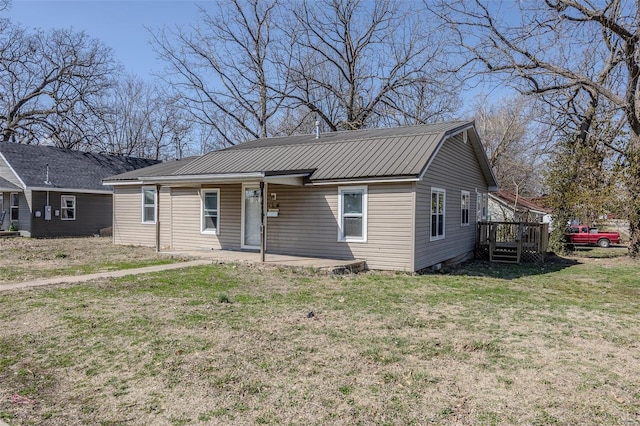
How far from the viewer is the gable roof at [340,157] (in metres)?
11.4

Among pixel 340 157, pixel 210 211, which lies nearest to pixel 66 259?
pixel 210 211

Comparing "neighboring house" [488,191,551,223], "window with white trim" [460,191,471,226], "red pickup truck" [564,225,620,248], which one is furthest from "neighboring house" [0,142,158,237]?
"red pickup truck" [564,225,620,248]

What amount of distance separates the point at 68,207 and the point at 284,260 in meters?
15.1

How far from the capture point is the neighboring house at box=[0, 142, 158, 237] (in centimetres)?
2042

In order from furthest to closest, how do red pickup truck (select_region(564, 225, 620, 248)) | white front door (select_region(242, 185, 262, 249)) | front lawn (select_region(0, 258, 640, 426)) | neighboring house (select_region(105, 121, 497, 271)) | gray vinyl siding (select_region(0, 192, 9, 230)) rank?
red pickup truck (select_region(564, 225, 620, 248)) < gray vinyl siding (select_region(0, 192, 9, 230)) < white front door (select_region(242, 185, 262, 249)) < neighboring house (select_region(105, 121, 497, 271)) < front lawn (select_region(0, 258, 640, 426))

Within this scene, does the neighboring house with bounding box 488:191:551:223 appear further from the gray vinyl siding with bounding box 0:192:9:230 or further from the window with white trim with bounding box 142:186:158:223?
the gray vinyl siding with bounding box 0:192:9:230

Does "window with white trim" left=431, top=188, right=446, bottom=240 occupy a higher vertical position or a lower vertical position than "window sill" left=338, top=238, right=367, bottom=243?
higher

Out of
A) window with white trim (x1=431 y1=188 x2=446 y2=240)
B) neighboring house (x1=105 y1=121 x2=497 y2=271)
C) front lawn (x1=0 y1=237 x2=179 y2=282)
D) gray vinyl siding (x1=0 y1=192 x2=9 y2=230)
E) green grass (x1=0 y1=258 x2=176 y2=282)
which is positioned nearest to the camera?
green grass (x1=0 y1=258 x2=176 y2=282)

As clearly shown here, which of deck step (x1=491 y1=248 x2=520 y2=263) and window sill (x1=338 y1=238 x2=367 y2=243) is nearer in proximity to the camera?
window sill (x1=338 y1=238 x2=367 y2=243)

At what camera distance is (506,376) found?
4.37 m

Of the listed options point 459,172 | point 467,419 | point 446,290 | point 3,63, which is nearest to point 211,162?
point 459,172

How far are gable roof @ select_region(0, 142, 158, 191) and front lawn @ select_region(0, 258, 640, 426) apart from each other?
50.0 feet

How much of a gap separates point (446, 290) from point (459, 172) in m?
6.25

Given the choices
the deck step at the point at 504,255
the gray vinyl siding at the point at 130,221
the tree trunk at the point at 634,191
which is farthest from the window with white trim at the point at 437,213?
the gray vinyl siding at the point at 130,221
